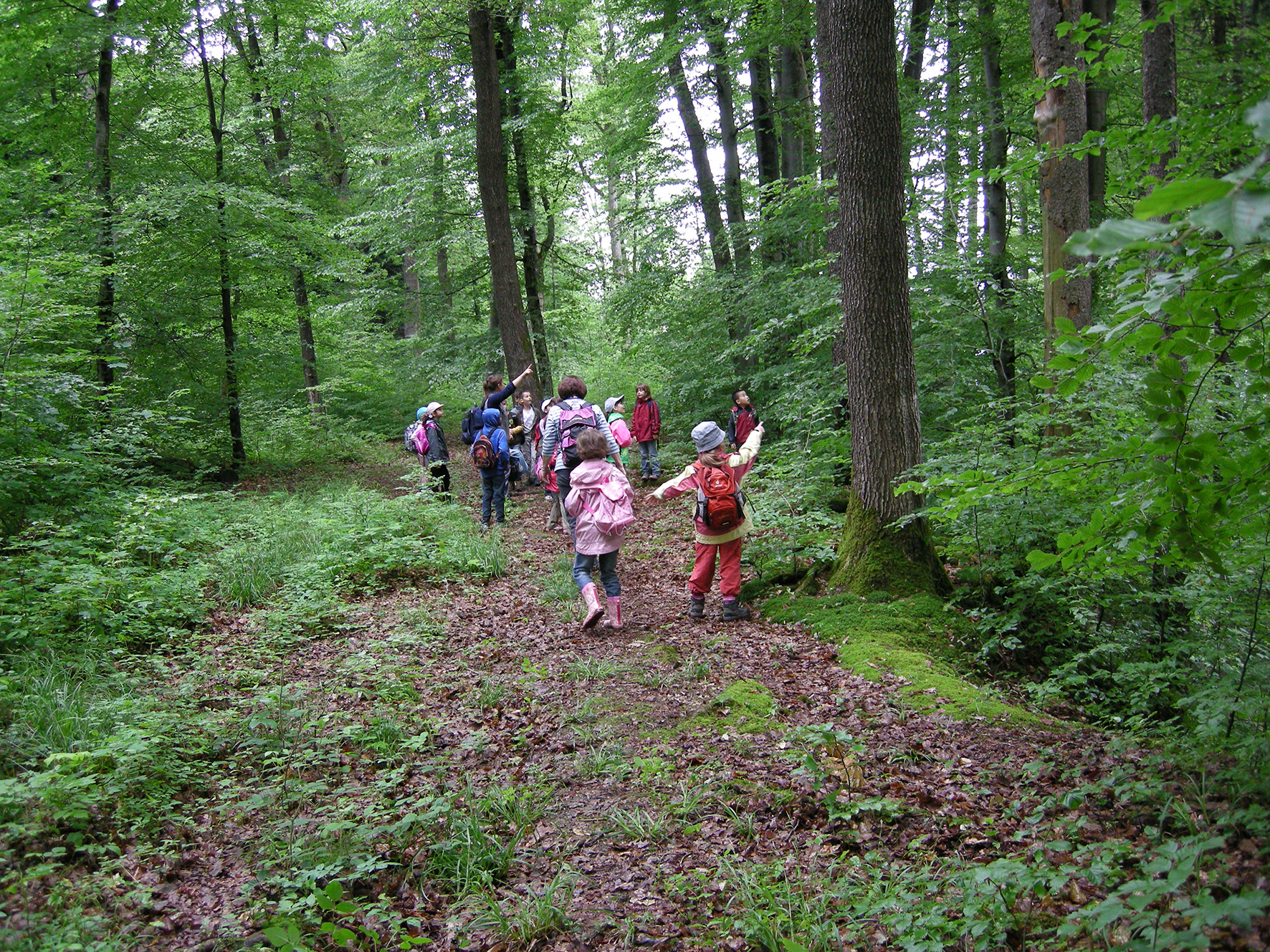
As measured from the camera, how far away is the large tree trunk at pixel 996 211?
8.36 m

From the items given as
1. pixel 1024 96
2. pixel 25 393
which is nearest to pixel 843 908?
pixel 25 393

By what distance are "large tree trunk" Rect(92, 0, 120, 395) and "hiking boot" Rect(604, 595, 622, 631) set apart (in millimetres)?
9490

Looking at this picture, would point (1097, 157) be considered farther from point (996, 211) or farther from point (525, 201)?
point (525, 201)

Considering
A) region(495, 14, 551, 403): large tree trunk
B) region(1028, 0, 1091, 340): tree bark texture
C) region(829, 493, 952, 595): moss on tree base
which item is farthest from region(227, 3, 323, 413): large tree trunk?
region(1028, 0, 1091, 340): tree bark texture

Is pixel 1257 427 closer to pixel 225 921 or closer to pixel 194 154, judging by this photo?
pixel 225 921

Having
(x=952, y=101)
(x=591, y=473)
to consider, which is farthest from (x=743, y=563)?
(x=952, y=101)

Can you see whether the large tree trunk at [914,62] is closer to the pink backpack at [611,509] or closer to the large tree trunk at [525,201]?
the pink backpack at [611,509]

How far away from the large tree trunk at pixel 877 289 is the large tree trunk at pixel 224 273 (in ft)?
38.8

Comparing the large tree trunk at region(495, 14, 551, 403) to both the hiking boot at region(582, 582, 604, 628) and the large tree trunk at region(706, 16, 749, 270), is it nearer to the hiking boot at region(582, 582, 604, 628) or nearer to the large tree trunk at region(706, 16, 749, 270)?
the large tree trunk at region(706, 16, 749, 270)

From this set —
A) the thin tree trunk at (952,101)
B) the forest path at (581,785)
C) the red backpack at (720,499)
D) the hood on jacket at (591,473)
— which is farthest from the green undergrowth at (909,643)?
the thin tree trunk at (952,101)

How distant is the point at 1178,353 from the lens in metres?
2.26

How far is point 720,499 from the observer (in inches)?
264

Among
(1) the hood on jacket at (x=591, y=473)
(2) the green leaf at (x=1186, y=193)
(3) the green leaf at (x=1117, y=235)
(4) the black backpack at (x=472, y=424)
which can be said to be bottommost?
(1) the hood on jacket at (x=591, y=473)

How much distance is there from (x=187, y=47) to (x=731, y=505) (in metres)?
15.0
